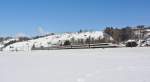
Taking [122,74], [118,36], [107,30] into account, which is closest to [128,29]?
[118,36]

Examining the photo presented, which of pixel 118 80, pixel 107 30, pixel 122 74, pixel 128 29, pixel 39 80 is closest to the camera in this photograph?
pixel 118 80

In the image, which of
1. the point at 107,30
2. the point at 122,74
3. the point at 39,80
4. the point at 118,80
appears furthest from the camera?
the point at 107,30

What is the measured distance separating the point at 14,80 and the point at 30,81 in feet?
1.90

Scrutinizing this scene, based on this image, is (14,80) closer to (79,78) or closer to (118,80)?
(79,78)

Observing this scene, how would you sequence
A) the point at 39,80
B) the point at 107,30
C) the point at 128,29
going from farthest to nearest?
the point at 107,30
the point at 128,29
the point at 39,80

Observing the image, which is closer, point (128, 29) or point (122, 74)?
point (122, 74)

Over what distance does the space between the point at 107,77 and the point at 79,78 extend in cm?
77

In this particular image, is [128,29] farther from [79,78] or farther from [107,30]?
[79,78]

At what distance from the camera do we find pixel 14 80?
24.4 feet

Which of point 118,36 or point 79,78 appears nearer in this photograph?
point 79,78

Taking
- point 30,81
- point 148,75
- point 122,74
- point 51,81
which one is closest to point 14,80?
point 30,81

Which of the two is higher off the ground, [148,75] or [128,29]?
[128,29]

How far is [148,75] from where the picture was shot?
24.2ft

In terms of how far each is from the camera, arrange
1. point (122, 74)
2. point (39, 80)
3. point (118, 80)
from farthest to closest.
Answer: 1. point (122, 74)
2. point (39, 80)
3. point (118, 80)
